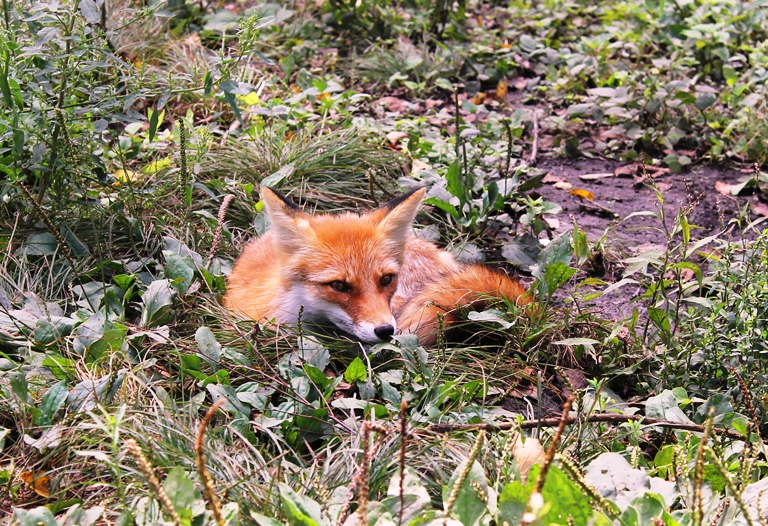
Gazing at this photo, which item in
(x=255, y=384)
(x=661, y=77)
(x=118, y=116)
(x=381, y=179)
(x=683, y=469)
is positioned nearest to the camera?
(x=683, y=469)

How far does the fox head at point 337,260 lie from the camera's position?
3812mm

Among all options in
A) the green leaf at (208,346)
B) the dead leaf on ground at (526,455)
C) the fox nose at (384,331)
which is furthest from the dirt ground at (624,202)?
the green leaf at (208,346)

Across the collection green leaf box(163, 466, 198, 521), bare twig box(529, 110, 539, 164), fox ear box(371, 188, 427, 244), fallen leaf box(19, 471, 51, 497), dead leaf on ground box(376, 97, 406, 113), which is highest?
green leaf box(163, 466, 198, 521)

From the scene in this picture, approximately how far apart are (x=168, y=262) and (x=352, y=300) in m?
0.96

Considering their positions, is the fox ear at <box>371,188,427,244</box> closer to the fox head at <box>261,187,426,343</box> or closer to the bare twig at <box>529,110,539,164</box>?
the fox head at <box>261,187,426,343</box>

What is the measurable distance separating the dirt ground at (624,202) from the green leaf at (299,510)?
9.23 ft

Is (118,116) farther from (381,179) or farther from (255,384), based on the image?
(381,179)

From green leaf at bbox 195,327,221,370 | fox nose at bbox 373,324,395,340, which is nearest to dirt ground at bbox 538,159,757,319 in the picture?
fox nose at bbox 373,324,395,340

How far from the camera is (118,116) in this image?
3.75 meters

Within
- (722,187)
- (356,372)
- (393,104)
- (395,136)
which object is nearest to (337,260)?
(356,372)

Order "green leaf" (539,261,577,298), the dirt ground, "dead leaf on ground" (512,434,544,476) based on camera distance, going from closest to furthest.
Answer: "dead leaf on ground" (512,434,544,476) → "green leaf" (539,261,577,298) → the dirt ground

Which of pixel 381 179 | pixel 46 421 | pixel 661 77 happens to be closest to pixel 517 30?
pixel 661 77

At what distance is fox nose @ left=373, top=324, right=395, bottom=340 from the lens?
140 inches

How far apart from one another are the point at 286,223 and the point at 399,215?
0.61 metres
